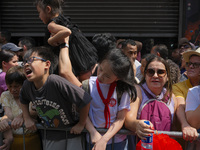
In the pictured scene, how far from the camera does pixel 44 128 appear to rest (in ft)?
7.93

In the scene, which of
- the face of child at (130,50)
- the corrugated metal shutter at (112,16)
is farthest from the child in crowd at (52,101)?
the corrugated metal shutter at (112,16)

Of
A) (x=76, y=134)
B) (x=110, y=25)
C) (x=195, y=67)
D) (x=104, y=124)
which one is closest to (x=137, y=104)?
(x=104, y=124)

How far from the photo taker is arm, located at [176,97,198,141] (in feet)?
7.34

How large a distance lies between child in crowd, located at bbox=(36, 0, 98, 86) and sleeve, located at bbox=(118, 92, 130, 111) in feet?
1.80

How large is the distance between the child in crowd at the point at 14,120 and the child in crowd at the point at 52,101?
7.3 inches

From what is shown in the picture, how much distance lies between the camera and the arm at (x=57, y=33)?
2.46m

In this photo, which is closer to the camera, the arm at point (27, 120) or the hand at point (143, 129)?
the hand at point (143, 129)

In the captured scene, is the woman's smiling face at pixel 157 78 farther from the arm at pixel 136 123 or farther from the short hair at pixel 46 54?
the short hair at pixel 46 54

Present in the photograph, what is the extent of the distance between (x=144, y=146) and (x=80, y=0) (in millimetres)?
5269

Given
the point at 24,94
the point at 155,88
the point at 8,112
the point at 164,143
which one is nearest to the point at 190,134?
the point at 164,143

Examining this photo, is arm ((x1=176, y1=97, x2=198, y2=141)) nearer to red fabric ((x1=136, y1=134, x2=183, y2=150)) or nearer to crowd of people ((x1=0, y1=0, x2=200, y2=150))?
crowd of people ((x1=0, y1=0, x2=200, y2=150))

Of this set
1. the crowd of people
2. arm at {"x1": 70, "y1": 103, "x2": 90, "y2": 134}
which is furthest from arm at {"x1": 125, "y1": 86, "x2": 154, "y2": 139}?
arm at {"x1": 70, "y1": 103, "x2": 90, "y2": 134}

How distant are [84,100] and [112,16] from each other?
477 centimetres

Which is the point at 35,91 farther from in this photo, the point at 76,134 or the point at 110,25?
the point at 110,25
